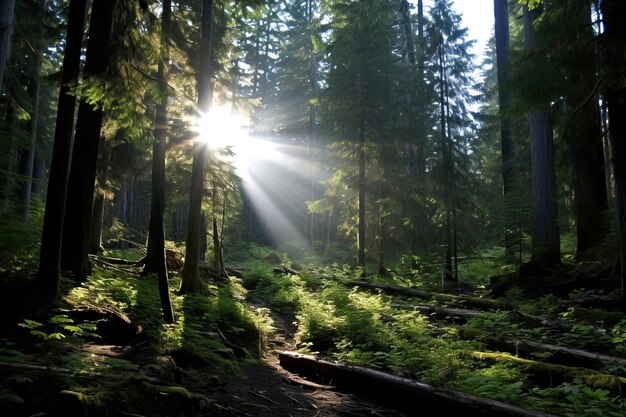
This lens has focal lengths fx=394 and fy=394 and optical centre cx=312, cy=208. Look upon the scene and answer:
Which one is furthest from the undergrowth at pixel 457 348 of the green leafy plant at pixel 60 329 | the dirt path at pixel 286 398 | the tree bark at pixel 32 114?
the tree bark at pixel 32 114

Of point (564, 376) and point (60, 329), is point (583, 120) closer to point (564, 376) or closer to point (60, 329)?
point (564, 376)

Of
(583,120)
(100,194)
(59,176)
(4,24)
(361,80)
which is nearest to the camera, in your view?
(59,176)

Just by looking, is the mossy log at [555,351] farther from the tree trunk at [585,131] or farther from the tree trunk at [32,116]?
the tree trunk at [32,116]

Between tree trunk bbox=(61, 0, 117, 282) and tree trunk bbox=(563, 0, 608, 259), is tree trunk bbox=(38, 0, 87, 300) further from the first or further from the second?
tree trunk bbox=(563, 0, 608, 259)

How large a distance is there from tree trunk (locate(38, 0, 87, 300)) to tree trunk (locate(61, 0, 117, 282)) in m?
1.18

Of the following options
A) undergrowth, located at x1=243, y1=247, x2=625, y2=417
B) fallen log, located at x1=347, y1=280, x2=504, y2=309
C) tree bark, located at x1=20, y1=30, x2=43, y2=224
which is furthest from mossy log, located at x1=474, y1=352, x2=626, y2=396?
tree bark, located at x1=20, y1=30, x2=43, y2=224

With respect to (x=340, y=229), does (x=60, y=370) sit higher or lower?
lower

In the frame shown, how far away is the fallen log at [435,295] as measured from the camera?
1013 centimetres

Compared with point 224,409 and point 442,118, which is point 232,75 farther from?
point 224,409

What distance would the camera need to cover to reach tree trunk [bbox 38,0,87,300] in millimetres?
5621

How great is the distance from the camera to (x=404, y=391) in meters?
5.15

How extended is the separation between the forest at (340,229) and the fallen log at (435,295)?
0.07 meters

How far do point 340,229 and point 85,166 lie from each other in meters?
15.4

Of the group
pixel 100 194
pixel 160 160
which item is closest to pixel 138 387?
pixel 160 160
